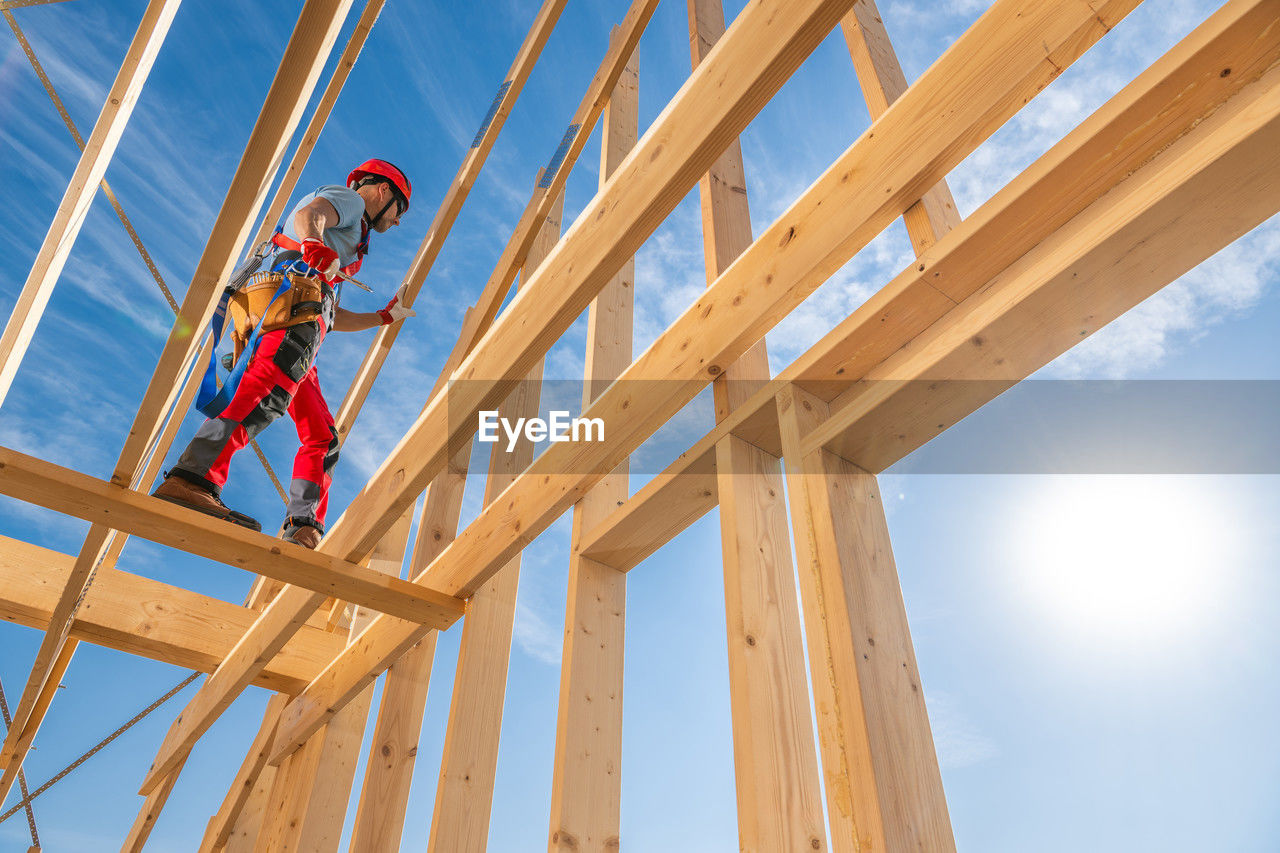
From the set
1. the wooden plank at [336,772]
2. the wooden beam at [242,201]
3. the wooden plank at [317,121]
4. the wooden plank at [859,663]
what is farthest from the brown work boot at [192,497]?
the wooden plank at [859,663]

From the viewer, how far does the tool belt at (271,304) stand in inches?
111

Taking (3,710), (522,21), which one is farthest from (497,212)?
(3,710)

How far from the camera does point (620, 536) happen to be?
2.53 meters

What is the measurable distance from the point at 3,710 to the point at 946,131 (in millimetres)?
6103

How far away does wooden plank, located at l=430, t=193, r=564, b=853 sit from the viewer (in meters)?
2.55

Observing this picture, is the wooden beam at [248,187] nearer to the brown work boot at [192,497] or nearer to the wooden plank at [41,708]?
the brown work boot at [192,497]

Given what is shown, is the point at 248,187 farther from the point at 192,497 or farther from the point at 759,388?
the point at 759,388

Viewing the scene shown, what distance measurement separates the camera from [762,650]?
1.87 m

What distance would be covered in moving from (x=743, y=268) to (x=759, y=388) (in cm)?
49

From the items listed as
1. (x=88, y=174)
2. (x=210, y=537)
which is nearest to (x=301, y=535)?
(x=210, y=537)

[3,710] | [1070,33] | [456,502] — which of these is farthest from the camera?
[3,710]

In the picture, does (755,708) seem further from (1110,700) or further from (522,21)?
(522,21)

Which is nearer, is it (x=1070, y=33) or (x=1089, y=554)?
(x=1070, y=33)

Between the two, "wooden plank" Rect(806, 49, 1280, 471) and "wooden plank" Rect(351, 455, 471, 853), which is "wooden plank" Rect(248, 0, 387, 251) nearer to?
"wooden plank" Rect(351, 455, 471, 853)
